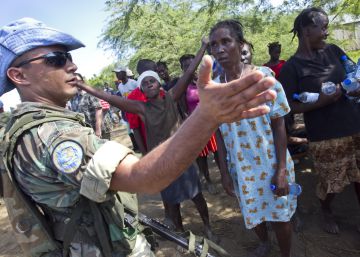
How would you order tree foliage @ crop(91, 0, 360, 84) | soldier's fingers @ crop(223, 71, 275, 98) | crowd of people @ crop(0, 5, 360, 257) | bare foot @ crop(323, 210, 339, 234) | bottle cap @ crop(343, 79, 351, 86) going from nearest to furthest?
soldier's fingers @ crop(223, 71, 275, 98) < crowd of people @ crop(0, 5, 360, 257) < bottle cap @ crop(343, 79, 351, 86) < bare foot @ crop(323, 210, 339, 234) < tree foliage @ crop(91, 0, 360, 84)

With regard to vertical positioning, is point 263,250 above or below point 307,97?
below

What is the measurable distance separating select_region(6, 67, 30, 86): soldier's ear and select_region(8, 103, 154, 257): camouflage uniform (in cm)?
11

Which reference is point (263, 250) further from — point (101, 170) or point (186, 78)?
point (101, 170)

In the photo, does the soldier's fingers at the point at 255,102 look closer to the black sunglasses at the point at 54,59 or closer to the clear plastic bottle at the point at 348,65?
the black sunglasses at the point at 54,59

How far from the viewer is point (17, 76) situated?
1.32 m

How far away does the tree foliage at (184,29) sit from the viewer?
5547 millimetres

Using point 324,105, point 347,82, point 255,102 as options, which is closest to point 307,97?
point 324,105

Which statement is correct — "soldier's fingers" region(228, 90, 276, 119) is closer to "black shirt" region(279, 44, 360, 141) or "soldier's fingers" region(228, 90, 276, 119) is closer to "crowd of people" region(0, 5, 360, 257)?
"crowd of people" region(0, 5, 360, 257)

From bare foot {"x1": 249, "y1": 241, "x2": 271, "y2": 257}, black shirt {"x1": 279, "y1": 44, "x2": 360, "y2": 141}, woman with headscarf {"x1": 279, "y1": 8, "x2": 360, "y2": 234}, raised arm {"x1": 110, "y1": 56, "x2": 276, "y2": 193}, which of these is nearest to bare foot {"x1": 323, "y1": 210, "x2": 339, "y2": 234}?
woman with headscarf {"x1": 279, "y1": 8, "x2": 360, "y2": 234}

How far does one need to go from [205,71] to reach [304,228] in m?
2.68

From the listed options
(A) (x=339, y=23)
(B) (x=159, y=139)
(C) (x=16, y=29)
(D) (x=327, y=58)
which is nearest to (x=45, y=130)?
(C) (x=16, y=29)

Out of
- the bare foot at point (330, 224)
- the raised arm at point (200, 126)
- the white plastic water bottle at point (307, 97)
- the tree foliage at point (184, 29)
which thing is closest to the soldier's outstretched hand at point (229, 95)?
the raised arm at point (200, 126)

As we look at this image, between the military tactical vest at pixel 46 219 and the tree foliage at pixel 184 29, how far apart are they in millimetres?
4637

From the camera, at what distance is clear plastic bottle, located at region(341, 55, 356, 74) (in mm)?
2537
